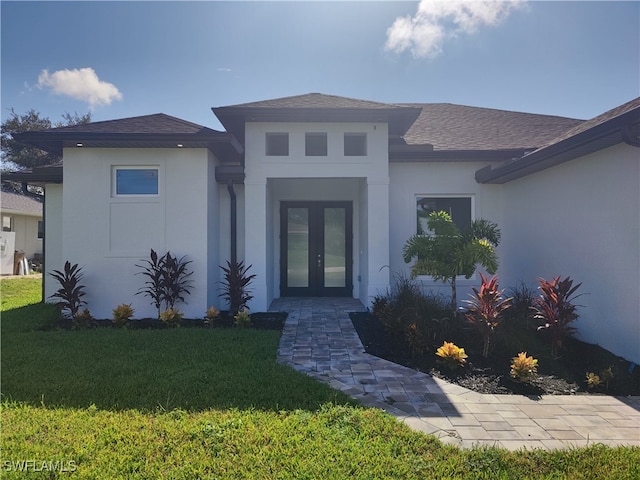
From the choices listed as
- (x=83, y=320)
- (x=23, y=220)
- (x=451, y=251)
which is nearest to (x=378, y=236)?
(x=451, y=251)

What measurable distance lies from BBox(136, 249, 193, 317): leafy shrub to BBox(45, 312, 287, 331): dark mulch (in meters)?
0.44

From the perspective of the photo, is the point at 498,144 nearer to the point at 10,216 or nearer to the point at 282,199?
the point at 282,199

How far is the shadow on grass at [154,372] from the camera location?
12.0 feet

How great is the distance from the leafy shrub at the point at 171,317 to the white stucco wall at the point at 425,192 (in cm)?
495

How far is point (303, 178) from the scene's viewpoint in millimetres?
8047

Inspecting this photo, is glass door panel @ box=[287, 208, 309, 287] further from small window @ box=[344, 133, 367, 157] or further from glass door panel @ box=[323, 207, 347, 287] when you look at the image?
small window @ box=[344, 133, 367, 157]

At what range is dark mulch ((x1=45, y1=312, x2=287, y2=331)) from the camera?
6773 millimetres

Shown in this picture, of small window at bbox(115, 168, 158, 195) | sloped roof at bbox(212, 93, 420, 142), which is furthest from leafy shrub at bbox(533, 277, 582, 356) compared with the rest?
small window at bbox(115, 168, 158, 195)

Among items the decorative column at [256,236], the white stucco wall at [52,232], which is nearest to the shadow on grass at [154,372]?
the decorative column at [256,236]

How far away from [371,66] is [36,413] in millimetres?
10860

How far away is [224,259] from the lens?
28.0 feet

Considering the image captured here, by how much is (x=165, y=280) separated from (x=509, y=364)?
636 cm

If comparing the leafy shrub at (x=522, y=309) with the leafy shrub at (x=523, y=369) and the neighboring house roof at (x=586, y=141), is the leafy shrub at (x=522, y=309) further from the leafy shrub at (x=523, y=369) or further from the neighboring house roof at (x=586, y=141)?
the neighboring house roof at (x=586, y=141)

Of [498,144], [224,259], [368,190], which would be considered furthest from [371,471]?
Answer: [498,144]
